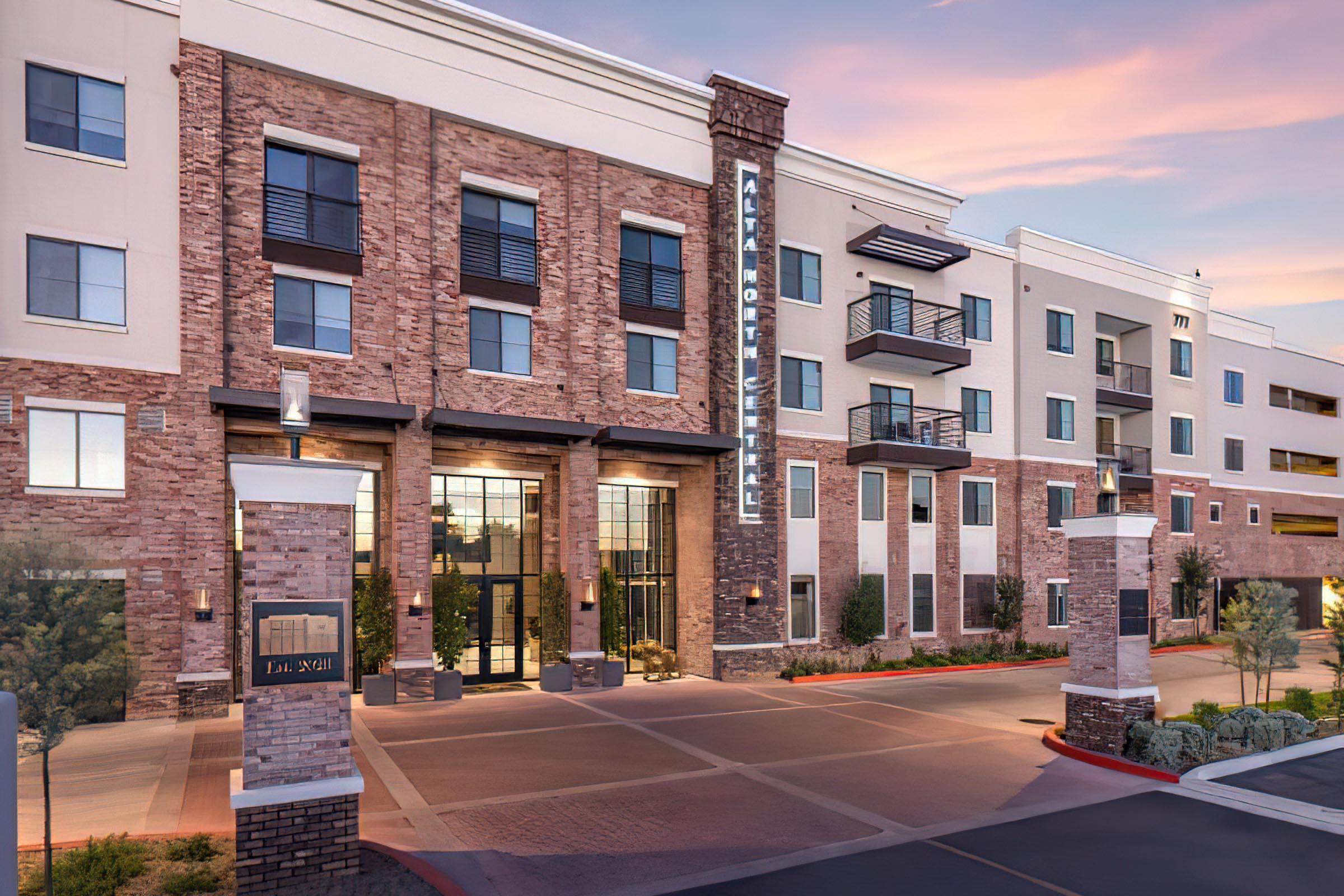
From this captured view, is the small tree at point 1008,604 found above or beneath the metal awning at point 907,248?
beneath

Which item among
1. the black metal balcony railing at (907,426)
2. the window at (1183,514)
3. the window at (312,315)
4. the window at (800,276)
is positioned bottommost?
the window at (1183,514)

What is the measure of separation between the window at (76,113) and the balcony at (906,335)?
818 inches

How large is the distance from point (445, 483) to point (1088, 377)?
26988 mm

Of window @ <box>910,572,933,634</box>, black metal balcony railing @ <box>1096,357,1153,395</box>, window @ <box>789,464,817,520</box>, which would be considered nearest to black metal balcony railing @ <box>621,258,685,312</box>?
window @ <box>789,464,817,520</box>

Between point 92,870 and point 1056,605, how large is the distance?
105 ft

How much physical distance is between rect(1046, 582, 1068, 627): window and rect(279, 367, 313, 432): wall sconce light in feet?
99.7

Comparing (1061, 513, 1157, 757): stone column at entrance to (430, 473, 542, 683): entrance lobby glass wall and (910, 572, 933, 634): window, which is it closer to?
(910, 572, 933, 634): window

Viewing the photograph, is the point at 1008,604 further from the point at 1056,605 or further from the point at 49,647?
the point at 49,647

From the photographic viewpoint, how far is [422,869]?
9.12m

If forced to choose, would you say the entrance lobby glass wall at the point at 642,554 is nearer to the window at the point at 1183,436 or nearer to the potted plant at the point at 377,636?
the potted plant at the point at 377,636

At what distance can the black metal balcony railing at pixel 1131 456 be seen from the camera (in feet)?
119

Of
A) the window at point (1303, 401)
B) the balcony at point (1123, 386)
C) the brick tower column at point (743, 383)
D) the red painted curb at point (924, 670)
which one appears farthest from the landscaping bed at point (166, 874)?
the window at point (1303, 401)

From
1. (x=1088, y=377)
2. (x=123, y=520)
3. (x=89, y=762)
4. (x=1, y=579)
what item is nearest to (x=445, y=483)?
(x=123, y=520)

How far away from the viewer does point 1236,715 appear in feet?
51.4
